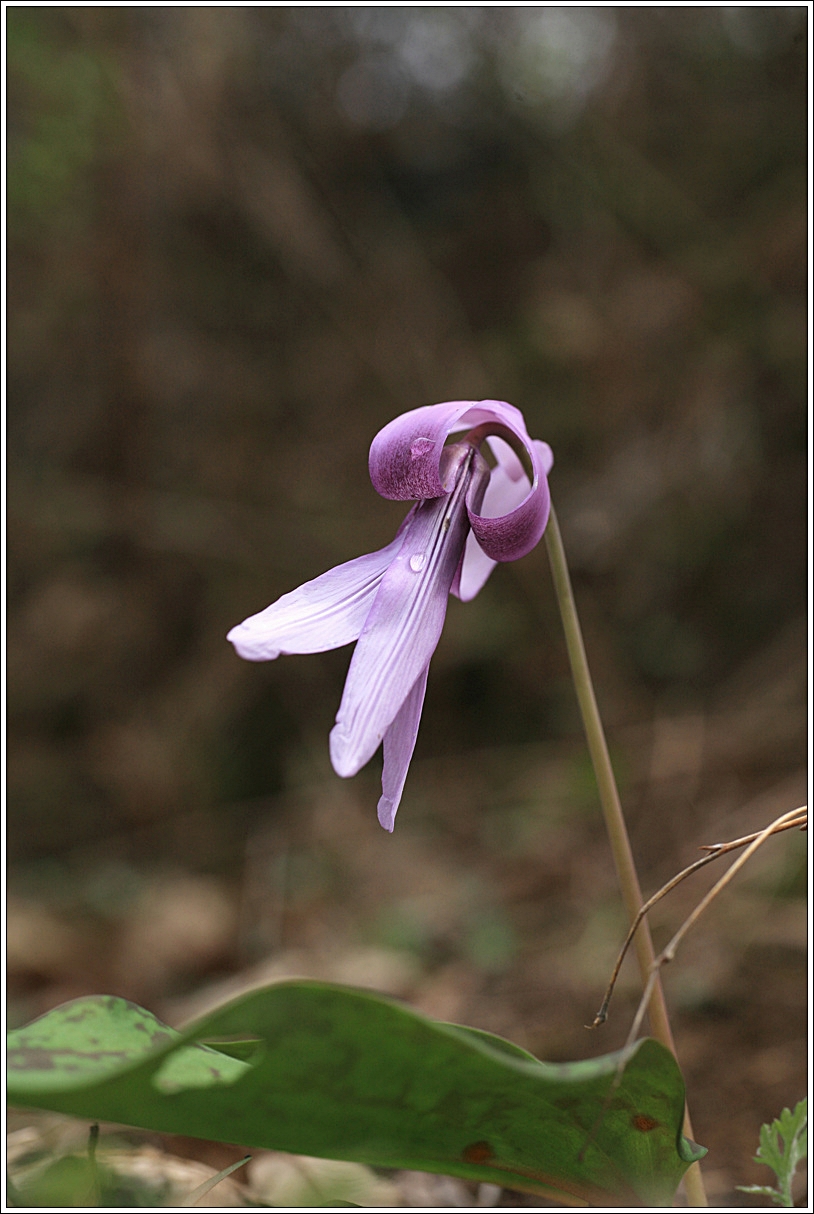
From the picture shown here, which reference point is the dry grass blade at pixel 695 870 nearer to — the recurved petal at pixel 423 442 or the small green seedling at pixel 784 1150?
the small green seedling at pixel 784 1150

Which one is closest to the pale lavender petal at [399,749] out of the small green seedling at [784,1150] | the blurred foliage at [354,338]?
the small green seedling at [784,1150]

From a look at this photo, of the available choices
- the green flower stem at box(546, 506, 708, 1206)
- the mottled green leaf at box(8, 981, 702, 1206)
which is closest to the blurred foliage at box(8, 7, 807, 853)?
the green flower stem at box(546, 506, 708, 1206)

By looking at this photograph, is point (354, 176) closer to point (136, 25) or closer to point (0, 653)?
point (136, 25)

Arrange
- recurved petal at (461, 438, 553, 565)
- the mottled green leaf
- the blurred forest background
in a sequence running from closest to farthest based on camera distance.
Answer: the mottled green leaf
recurved petal at (461, 438, 553, 565)
the blurred forest background

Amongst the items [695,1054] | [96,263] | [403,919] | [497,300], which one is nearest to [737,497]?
[497,300]

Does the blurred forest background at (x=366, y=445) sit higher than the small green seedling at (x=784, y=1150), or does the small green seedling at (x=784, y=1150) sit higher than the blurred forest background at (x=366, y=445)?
the blurred forest background at (x=366, y=445)

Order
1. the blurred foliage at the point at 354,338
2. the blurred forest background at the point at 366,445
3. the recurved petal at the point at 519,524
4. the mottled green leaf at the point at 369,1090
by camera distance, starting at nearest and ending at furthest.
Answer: the mottled green leaf at the point at 369,1090 < the recurved petal at the point at 519,524 < the blurred forest background at the point at 366,445 < the blurred foliage at the point at 354,338

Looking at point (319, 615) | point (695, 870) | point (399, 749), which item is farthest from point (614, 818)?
point (319, 615)

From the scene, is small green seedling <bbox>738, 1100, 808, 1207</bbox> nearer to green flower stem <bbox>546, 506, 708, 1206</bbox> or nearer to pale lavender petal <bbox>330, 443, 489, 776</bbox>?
green flower stem <bbox>546, 506, 708, 1206</bbox>
